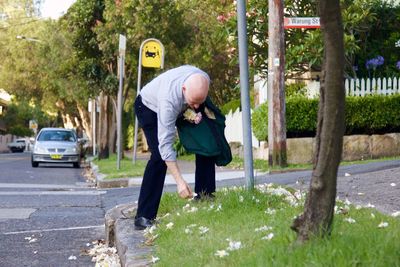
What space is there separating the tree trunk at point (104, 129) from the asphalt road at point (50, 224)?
16.4 m

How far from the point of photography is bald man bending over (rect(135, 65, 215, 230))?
624 cm

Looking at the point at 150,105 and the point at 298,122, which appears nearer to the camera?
the point at 150,105

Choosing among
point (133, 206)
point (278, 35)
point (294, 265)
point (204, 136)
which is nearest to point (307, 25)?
point (278, 35)

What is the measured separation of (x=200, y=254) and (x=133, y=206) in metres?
3.87

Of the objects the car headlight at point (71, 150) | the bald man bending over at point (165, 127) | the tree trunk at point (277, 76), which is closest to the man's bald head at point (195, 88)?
the bald man bending over at point (165, 127)

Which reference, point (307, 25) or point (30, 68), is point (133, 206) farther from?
point (30, 68)

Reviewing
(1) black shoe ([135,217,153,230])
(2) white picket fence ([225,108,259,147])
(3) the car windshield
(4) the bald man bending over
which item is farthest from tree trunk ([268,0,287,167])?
(3) the car windshield

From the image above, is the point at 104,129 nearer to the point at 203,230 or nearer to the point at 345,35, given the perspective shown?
the point at 345,35

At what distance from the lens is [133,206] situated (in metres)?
8.57

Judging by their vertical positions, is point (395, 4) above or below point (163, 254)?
above

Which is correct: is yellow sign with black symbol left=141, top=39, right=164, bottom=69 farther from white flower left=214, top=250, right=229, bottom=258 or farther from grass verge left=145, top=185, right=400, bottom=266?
white flower left=214, top=250, right=229, bottom=258

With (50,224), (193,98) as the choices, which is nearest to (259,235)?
(193,98)

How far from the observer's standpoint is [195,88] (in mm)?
6242

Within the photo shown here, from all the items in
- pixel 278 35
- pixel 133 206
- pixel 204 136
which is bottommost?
pixel 133 206
